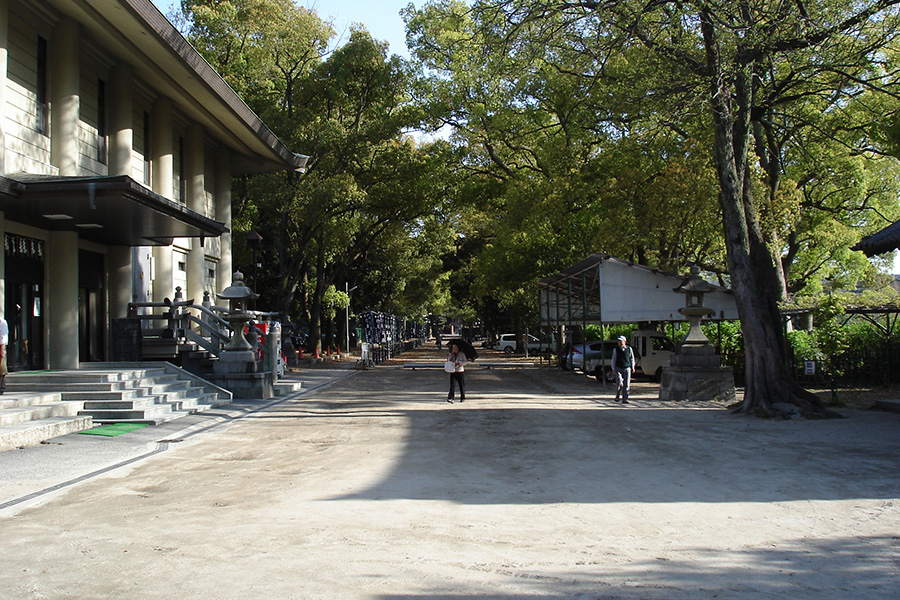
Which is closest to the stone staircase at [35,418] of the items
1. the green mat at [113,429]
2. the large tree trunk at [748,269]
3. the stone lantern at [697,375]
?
the green mat at [113,429]

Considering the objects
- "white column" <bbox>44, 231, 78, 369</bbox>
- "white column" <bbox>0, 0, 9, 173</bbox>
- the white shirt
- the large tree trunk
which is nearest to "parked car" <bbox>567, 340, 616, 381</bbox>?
the white shirt

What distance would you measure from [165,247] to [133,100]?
422 cm

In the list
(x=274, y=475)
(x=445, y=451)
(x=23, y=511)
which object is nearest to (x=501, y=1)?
(x=445, y=451)

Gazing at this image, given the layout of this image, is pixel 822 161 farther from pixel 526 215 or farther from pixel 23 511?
pixel 23 511

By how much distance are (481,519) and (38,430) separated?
7.59 m

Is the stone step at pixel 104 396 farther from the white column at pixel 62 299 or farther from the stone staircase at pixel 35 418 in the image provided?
the white column at pixel 62 299

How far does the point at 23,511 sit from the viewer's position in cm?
723

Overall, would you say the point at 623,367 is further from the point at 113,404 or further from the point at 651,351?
the point at 113,404

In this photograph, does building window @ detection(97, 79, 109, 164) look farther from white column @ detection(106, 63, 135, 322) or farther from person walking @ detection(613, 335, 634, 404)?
person walking @ detection(613, 335, 634, 404)

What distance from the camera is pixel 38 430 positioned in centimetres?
1105

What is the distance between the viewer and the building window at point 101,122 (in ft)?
61.7

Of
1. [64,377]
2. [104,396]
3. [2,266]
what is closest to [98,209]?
[2,266]

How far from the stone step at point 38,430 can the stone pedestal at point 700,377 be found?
512 inches

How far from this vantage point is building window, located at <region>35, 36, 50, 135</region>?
638 inches
